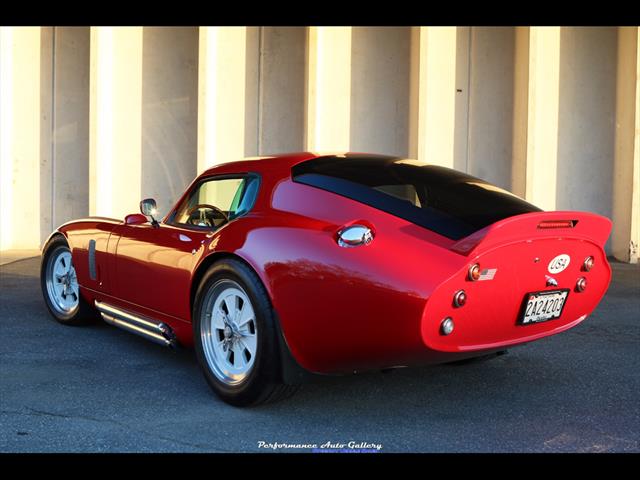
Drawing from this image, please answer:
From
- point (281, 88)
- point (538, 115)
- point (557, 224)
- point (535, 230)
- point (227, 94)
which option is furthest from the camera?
point (281, 88)

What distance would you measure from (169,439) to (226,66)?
350 inches

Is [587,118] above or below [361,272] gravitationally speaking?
above

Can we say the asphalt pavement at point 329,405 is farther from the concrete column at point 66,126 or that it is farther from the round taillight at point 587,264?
the concrete column at point 66,126

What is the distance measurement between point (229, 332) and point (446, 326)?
1.13 m

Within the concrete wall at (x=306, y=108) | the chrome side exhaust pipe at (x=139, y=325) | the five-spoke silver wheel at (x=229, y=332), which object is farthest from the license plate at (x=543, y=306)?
the concrete wall at (x=306, y=108)

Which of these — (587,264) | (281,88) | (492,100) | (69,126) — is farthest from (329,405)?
(69,126)

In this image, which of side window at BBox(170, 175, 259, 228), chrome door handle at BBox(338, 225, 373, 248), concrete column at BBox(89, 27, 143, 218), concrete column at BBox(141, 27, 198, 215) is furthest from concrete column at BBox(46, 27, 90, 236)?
chrome door handle at BBox(338, 225, 373, 248)

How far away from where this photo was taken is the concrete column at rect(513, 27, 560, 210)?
10.5 metres

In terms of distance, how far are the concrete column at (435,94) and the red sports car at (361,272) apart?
678 cm

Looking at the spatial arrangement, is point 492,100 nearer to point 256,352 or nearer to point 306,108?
point 306,108

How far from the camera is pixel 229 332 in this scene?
375cm

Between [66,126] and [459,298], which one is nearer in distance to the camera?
[459,298]

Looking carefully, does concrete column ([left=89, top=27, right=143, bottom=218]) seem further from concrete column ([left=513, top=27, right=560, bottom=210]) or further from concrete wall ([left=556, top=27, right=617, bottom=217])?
concrete wall ([left=556, top=27, right=617, bottom=217])
